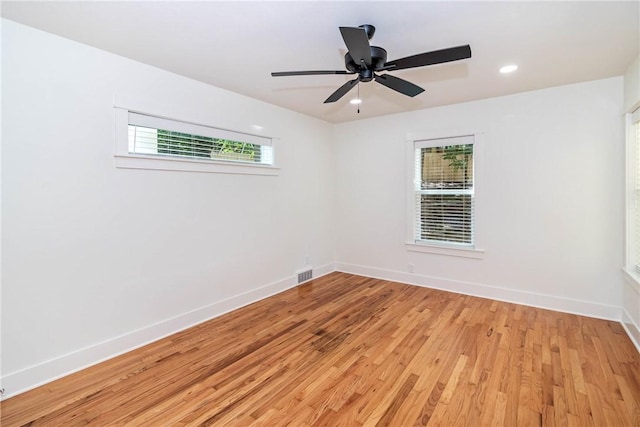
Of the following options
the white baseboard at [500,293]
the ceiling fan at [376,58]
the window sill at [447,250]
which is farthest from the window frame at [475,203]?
the ceiling fan at [376,58]

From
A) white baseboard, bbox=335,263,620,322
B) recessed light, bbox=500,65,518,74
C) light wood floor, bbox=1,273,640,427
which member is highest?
recessed light, bbox=500,65,518,74

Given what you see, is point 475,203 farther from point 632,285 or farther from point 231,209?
point 231,209

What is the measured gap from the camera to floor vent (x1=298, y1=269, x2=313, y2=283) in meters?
4.72

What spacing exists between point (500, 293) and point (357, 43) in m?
3.62

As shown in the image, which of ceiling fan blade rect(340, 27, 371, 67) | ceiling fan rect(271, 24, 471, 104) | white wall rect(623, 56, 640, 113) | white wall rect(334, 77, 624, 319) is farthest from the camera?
white wall rect(334, 77, 624, 319)

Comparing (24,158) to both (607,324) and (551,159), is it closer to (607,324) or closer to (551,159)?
(551,159)

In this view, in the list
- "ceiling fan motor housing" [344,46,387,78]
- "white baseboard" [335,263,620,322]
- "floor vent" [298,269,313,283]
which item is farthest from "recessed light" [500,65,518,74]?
"floor vent" [298,269,313,283]

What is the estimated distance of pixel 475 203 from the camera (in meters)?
4.12

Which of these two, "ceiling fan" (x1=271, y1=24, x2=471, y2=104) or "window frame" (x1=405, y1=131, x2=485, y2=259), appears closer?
"ceiling fan" (x1=271, y1=24, x2=471, y2=104)

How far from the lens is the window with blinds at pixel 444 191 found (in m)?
4.23

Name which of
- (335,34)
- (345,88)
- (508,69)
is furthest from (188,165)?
(508,69)

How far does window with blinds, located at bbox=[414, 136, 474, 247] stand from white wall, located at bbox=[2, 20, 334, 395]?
249 centimetres

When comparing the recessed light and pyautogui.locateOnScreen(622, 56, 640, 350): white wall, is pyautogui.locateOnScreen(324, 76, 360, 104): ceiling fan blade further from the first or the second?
pyautogui.locateOnScreen(622, 56, 640, 350): white wall

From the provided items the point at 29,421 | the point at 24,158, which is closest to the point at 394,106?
the point at 24,158
